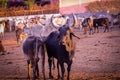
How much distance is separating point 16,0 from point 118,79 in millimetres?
1437

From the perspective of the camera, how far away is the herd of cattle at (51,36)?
3869 mm

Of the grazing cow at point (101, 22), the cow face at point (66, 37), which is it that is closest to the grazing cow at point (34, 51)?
the cow face at point (66, 37)

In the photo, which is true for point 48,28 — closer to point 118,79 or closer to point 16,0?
point 16,0

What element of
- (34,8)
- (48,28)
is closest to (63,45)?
(48,28)

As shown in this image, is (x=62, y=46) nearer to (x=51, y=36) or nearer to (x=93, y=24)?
(x=51, y=36)

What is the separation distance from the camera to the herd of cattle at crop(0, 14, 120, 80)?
12.7ft

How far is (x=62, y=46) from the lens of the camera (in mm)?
3859

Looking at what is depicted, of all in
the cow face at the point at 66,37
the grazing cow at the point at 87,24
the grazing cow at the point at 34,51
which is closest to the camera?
the cow face at the point at 66,37

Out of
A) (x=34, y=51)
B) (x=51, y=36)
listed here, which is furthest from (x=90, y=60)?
(x=34, y=51)

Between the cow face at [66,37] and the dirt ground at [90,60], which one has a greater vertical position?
the cow face at [66,37]

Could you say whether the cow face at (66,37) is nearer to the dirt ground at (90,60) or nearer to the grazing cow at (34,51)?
the dirt ground at (90,60)

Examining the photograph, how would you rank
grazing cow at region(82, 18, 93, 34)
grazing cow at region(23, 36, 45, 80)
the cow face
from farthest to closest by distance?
grazing cow at region(82, 18, 93, 34) < grazing cow at region(23, 36, 45, 80) < the cow face

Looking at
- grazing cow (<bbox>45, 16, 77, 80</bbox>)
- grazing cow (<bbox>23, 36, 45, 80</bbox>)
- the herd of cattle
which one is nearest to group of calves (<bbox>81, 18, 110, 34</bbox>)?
the herd of cattle

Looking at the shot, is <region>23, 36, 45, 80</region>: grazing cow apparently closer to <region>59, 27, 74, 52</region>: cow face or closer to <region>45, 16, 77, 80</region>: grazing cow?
<region>45, 16, 77, 80</region>: grazing cow
